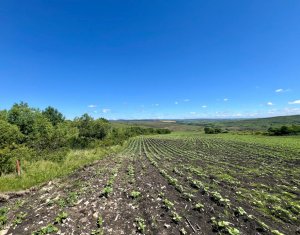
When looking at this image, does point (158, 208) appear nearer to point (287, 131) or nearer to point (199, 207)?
point (199, 207)

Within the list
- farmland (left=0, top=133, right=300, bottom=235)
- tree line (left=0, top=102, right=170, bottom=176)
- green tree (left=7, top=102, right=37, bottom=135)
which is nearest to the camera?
farmland (left=0, top=133, right=300, bottom=235)

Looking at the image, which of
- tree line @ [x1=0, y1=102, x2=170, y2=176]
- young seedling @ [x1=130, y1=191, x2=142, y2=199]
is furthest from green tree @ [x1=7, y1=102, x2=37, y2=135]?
young seedling @ [x1=130, y1=191, x2=142, y2=199]

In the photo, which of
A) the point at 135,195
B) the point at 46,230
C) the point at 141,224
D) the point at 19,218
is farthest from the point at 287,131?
the point at 19,218

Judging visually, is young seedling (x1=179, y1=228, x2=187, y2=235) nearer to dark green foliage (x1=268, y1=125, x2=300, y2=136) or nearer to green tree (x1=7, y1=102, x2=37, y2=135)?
green tree (x1=7, y1=102, x2=37, y2=135)

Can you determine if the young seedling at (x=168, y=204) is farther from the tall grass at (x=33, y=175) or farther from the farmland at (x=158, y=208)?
the tall grass at (x=33, y=175)

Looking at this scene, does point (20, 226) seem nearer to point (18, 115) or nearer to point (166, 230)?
point (166, 230)

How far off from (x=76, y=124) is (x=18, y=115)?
3253 cm

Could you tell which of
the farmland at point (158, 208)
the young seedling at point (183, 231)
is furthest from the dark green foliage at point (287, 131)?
the young seedling at point (183, 231)

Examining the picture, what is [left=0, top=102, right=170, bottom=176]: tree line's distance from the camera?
19.1 meters

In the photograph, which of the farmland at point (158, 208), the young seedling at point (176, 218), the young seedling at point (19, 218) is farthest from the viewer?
the young seedling at point (19, 218)

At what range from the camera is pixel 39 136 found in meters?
31.5

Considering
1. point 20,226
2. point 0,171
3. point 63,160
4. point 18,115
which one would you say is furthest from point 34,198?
point 18,115

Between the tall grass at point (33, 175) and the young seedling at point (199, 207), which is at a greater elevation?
the tall grass at point (33, 175)

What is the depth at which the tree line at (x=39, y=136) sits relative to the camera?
62.7 feet
